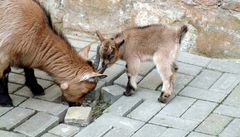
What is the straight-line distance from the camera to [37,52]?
20.9ft

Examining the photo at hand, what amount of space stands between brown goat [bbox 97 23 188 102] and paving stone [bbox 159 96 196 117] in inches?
4.0

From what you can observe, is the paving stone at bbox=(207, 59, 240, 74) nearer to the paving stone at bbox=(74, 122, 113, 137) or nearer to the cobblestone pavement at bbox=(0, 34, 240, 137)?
the cobblestone pavement at bbox=(0, 34, 240, 137)

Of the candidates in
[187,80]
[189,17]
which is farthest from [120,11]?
[187,80]

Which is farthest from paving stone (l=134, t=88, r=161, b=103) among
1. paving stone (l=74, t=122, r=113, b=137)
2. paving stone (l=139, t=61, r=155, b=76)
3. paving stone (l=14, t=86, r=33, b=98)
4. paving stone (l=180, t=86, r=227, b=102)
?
paving stone (l=14, t=86, r=33, b=98)

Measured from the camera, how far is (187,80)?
7.00m

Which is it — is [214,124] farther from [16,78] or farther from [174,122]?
[16,78]

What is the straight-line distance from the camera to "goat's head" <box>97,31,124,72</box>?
649 centimetres

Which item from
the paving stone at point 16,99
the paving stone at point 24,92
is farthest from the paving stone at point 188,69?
the paving stone at point 16,99

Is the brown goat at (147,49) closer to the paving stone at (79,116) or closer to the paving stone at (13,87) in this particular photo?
the paving stone at (79,116)

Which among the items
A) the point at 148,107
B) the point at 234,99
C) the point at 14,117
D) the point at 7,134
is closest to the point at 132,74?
the point at 148,107

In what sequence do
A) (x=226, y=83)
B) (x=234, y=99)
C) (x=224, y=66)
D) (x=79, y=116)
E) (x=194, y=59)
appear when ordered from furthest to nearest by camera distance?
(x=194, y=59), (x=224, y=66), (x=226, y=83), (x=234, y=99), (x=79, y=116)

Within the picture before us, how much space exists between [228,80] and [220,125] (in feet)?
3.35

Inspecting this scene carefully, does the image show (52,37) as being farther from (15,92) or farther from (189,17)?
(189,17)

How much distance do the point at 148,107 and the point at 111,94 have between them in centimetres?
43
